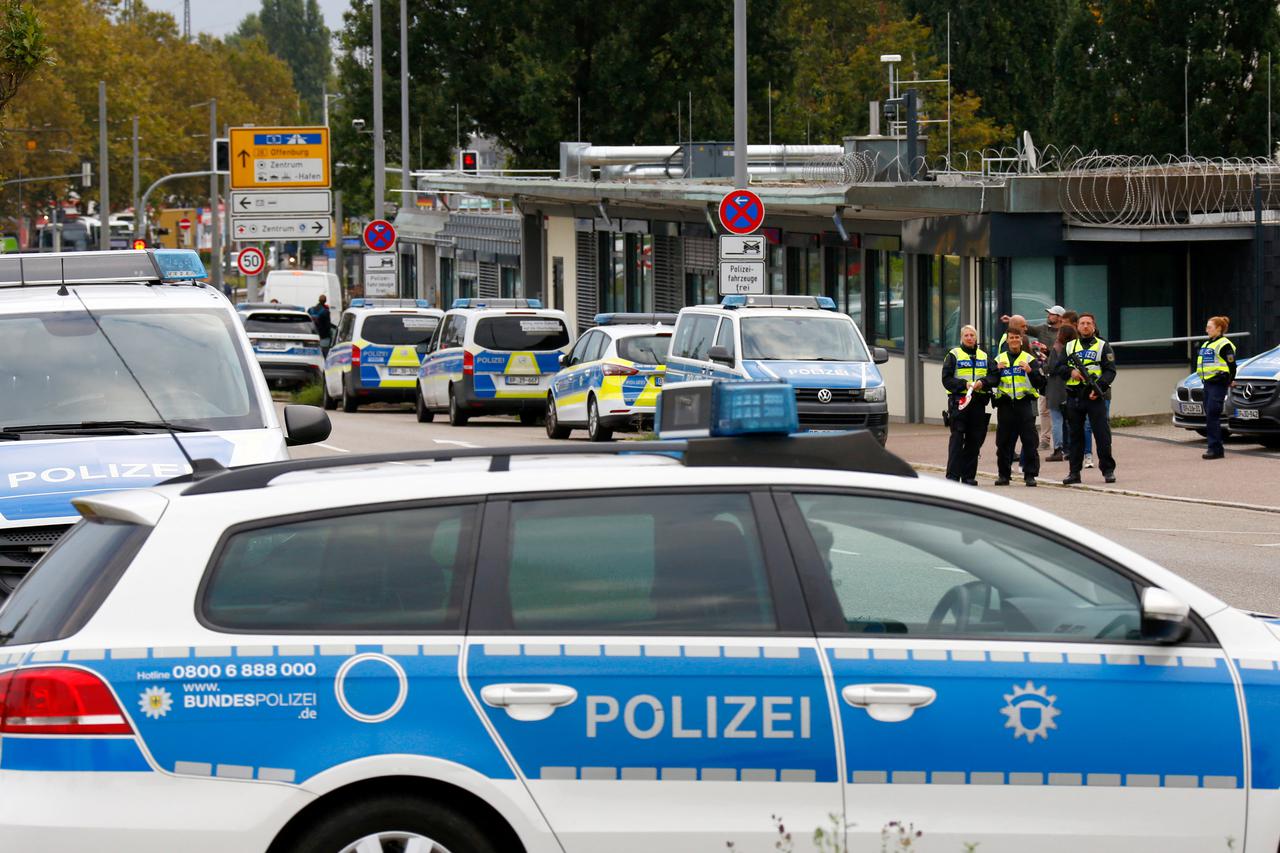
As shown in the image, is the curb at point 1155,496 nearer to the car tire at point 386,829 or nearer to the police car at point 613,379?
the police car at point 613,379

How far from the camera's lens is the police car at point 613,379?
25688 mm

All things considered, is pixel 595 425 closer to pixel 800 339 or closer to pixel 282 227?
pixel 800 339

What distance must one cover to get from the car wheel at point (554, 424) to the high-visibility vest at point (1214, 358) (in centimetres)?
952

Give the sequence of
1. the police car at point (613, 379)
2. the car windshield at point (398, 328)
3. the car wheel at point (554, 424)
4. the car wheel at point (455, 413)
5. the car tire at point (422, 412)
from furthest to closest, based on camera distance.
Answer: the car windshield at point (398, 328)
the car tire at point (422, 412)
the car wheel at point (455, 413)
the car wheel at point (554, 424)
the police car at point (613, 379)

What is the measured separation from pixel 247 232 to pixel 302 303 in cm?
2130

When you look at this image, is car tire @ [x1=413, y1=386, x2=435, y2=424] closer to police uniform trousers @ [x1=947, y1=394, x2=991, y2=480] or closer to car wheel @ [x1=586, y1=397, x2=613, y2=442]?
car wheel @ [x1=586, y1=397, x2=613, y2=442]

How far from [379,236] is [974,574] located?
39.5 m

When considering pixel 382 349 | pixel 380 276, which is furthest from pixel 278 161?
pixel 382 349

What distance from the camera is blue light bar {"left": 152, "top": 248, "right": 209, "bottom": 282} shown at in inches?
455

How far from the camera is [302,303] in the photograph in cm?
6397

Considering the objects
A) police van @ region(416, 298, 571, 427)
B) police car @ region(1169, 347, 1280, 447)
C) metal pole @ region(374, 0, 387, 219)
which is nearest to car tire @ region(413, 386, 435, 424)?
police van @ region(416, 298, 571, 427)

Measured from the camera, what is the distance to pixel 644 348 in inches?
1032

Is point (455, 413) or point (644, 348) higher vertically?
point (644, 348)

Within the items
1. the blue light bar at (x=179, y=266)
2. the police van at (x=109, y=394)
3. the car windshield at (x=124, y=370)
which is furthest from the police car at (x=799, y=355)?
the car windshield at (x=124, y=370)
